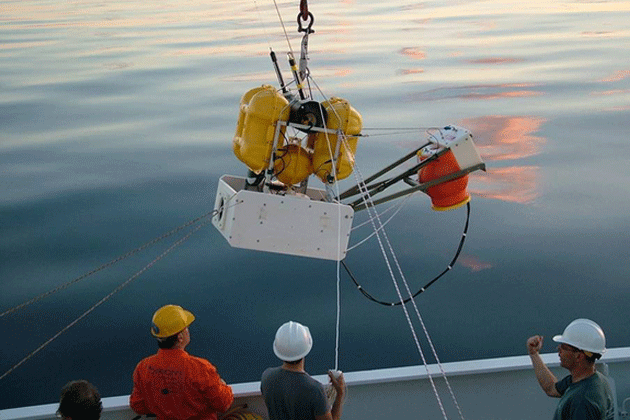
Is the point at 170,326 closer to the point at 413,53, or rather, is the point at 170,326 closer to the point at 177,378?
the point at 177,378

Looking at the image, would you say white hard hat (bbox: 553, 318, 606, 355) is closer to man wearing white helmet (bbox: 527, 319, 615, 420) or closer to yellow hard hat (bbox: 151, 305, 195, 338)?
man wearing white helmet (bbox: 527, 319, 615, 420)

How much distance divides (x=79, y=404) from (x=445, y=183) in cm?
245

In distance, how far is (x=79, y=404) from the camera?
3379mm

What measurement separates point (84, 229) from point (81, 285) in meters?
1.70

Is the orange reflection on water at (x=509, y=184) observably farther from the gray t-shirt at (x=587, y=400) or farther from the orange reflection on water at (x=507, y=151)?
the gray t-shirt at (x=587, y=400)

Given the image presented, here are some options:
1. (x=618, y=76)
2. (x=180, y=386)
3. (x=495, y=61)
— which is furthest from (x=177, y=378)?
(x=495, y=61)

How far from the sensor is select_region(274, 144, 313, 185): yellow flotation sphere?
4.71 m

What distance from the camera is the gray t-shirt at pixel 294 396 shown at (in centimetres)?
387

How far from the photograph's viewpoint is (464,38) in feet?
86.3

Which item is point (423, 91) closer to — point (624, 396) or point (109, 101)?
point (109, 101)

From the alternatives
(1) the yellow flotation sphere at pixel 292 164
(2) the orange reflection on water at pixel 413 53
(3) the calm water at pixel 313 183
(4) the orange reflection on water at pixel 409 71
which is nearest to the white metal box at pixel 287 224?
(1) the yellow flotation sphere at pixel 292 164

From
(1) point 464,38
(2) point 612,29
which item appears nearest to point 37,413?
(1) point 464,38

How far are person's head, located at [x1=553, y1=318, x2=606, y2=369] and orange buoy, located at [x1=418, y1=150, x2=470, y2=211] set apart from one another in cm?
136

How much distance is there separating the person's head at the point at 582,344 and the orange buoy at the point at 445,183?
1.36 m
